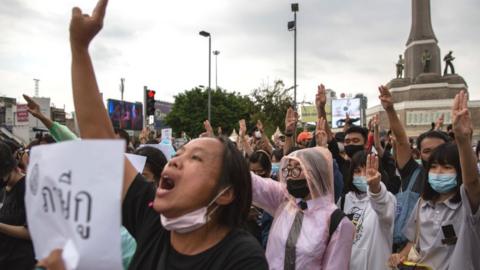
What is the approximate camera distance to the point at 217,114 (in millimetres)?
50031

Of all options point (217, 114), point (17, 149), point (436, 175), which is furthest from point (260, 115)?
point (436, 175)

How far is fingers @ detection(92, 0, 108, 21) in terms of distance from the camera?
Result: 1.70 meters

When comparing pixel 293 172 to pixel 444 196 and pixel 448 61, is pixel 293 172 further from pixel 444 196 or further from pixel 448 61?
pixel 448 61

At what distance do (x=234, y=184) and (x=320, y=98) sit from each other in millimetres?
3854

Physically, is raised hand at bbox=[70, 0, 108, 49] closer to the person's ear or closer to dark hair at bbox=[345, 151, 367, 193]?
the person's ear

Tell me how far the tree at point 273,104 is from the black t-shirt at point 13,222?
2579 cm

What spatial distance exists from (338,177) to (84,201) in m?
3.09

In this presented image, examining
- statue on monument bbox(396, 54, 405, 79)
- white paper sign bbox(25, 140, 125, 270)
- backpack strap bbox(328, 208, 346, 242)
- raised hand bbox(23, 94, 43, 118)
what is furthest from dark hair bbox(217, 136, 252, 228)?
statue on monument bbox(396, 54, 405, 79)

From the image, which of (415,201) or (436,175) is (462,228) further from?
(415,201)

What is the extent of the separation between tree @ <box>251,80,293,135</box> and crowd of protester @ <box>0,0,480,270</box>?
23977 millimetres

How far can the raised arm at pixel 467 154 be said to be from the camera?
8.70 feet

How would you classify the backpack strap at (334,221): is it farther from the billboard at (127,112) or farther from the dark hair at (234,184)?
the billboard at (127,112)

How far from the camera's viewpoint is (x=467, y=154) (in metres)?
2.66

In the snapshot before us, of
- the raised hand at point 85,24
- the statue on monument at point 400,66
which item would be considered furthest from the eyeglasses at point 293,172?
the statue on monument at point 400,66
